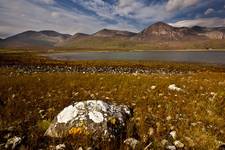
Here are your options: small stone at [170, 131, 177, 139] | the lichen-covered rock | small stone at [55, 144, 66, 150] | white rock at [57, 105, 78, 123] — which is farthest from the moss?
small stone at [170, 131, 177, 139]

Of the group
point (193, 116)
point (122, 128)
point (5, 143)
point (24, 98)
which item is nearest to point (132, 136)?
point (122, 128)

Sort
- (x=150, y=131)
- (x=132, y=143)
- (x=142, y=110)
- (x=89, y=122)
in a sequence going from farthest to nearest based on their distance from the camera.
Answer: (x=142, y=110), (x=150, y=131), (x=89, y=122), (x=132, y=143)

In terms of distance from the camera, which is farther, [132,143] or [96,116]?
[96,116]

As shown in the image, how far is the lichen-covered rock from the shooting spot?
589 centimetres

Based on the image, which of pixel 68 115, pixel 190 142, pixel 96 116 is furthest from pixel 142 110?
pixel 68 115

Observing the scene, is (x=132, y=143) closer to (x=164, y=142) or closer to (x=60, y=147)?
(x=164, y=142)

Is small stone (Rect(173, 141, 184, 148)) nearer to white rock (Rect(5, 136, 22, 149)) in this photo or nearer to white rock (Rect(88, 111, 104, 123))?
white rock (Rect(88, 111, 104, 123))

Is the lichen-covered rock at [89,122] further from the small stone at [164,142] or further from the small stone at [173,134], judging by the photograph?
the small stone at [173,134]

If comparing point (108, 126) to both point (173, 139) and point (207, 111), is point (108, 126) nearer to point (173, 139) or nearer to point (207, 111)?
point (173, 139)

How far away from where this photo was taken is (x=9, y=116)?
746 cm

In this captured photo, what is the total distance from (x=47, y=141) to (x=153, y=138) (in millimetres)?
3087

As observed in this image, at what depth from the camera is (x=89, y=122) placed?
6.14 metres

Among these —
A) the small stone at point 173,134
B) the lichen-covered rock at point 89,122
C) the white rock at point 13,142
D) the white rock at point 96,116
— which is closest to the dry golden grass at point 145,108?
the small stone at point 173,134

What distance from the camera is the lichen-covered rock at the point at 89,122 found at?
5887 millimetres
